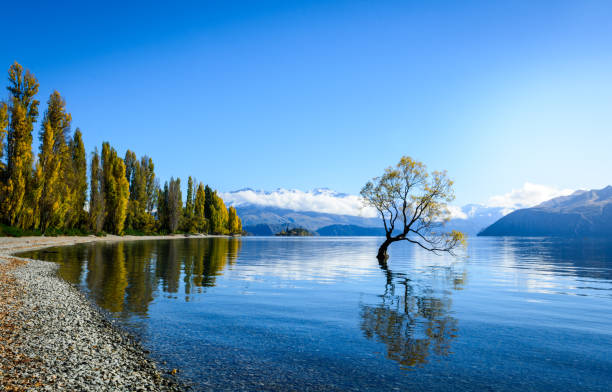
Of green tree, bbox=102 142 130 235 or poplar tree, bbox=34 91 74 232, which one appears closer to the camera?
poplar tree, bbox=34 91 74 232

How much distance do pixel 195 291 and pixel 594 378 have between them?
21.5 meters

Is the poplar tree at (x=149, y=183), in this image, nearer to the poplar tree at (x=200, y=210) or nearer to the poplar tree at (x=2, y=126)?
the poplar tree at (x=200, y=210)

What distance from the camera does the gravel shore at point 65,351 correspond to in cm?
915

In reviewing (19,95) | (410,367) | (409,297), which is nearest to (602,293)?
(409,297)

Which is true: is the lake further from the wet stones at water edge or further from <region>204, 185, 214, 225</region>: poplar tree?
<region>204, 185, 214, 225</region>: poplar tree

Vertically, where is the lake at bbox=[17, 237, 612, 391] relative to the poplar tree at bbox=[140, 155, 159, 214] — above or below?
below

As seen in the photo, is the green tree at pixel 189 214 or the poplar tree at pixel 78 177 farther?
the green tree at pixel 189 214

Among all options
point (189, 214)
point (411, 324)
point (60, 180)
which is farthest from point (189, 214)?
point (411, 324)

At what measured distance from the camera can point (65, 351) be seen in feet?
37.1

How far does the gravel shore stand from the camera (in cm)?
915

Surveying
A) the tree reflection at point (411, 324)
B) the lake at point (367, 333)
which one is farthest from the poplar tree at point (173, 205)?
the tree reflection at point (411, 324)

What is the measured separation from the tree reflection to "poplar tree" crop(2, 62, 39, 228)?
66.3 m

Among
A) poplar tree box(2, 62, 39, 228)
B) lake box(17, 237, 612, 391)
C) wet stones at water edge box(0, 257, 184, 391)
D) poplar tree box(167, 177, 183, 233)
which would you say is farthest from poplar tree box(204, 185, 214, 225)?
wet stones at water edge box(0, 257, 184, 391)

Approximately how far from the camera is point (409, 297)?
2377cm
